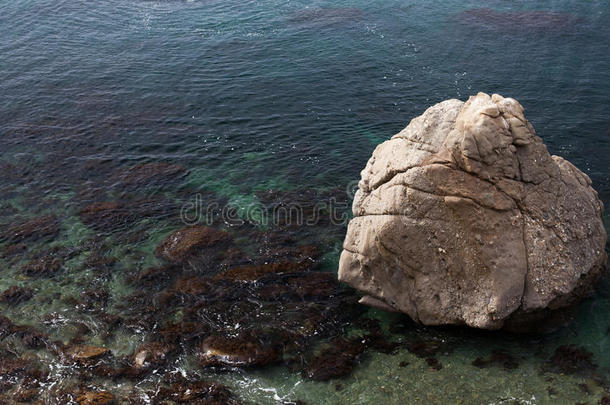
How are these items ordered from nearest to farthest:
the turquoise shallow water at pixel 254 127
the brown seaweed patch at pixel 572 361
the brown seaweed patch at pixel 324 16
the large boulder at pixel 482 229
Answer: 1. the brown seaweed patch at pixel 572 361
2. the large boulder at pixel 482 229
3. the turquoise shallow water at pixel 254 127
4. the brown seaweed patch at pixel 324 16

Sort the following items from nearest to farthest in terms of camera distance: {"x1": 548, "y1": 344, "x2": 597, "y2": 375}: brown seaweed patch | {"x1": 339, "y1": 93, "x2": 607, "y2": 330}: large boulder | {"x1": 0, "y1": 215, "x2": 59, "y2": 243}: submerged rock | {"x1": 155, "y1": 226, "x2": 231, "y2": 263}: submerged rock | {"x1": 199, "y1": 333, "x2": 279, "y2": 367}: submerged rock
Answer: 1. {"x1": 548, "y1": 344, "x2": 597, "y2": 375}: brown seaweed patch
2. {"x1": 339, "y1": 93, "x2": 607, "y2": 330}: large boulder
3. {"x1": 199, "y1": 333, "x2": 279, "y2": 367}: submerged rock
4. {"x1": 155, "y1": 226, "x2": 231, "y2": 263}: submerged rock
5. {"x1": 0, "y1": 215, "x2": 59, "y2": 243}: submerged rock

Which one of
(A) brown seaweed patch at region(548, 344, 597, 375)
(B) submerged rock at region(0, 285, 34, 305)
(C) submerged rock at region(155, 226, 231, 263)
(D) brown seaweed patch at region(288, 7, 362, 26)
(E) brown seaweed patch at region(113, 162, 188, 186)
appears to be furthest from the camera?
(D) brown seaweed patch at region(288, 7, 362, 26)

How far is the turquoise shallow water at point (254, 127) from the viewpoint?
18.9 metres

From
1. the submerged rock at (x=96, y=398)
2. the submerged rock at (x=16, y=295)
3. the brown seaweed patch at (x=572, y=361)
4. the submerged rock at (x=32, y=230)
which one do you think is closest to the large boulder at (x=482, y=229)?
the brown seaweed patch at (x=572, y=361)

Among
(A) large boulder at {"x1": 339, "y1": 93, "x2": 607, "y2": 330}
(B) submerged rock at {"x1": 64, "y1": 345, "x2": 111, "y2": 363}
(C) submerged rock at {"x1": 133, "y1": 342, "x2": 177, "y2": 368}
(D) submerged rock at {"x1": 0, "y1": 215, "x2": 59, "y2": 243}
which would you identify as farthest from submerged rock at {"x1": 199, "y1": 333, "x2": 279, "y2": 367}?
(D) submerged rock at {"x1": 0, "y1": 215, "x2": 59, "y2": 243}

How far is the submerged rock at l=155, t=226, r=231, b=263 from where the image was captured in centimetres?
2462

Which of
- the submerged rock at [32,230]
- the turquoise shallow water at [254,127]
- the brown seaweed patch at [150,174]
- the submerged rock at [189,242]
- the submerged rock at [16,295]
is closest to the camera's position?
the turquoise shallow water at [254,127]

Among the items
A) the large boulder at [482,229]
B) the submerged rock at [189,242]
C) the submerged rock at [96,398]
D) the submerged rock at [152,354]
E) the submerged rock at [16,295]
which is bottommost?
the submerged rock at [96,398]

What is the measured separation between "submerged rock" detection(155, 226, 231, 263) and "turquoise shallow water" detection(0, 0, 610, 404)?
70 centimetres

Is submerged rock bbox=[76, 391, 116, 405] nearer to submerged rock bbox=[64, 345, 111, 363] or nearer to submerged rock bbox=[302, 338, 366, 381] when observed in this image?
submerged rock bbox=[64, 345, 111, 363]

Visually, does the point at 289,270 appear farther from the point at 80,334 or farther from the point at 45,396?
the point at 45,396

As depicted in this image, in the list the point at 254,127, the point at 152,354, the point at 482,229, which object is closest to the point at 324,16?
the point at 254,127

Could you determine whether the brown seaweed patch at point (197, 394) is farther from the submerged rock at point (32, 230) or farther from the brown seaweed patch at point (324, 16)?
the brown seaweed patch at point (324, 16)

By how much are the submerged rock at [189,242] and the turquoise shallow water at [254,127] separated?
0.70 metres
